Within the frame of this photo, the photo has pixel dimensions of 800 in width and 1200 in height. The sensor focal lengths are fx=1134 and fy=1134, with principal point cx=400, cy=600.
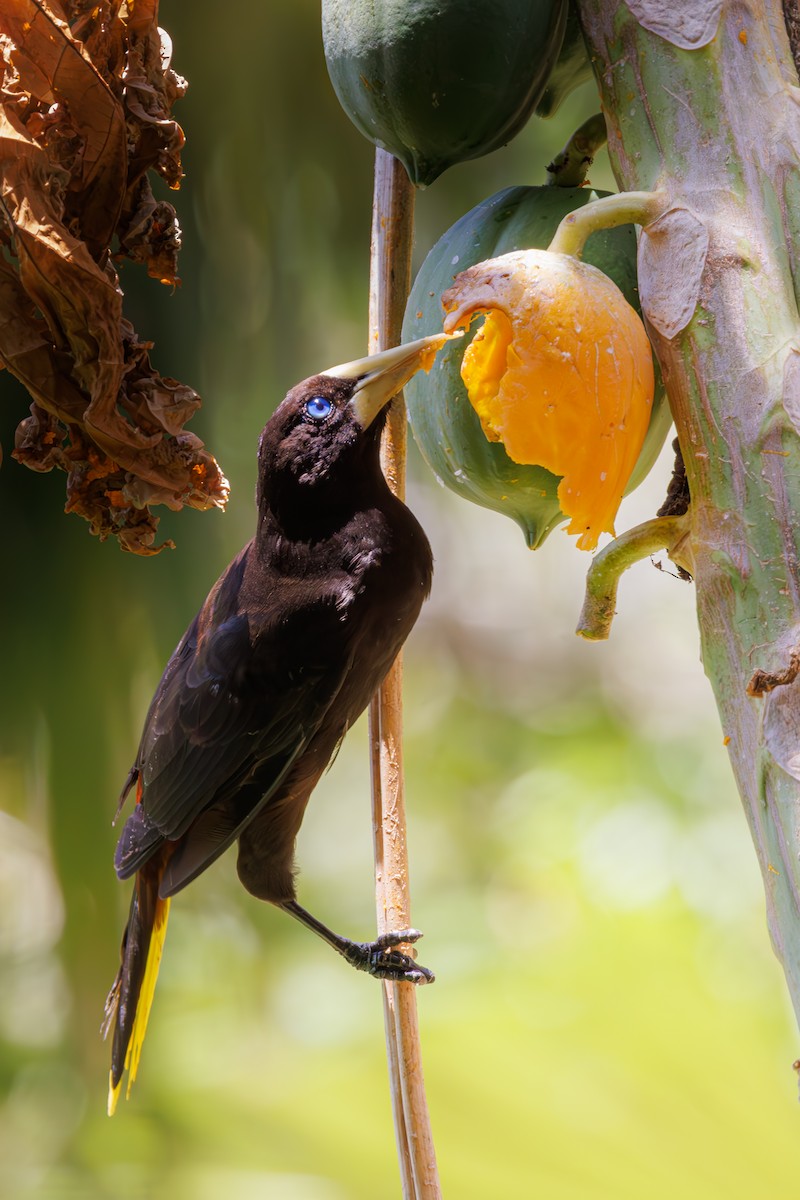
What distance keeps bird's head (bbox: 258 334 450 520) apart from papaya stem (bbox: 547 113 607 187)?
0.65 ft

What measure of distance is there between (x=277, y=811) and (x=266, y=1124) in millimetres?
722

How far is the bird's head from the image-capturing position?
2.86 ft

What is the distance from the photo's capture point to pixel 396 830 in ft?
2.47

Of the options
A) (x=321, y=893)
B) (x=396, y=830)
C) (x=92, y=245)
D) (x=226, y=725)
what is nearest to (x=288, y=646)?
(x=226, y=725)

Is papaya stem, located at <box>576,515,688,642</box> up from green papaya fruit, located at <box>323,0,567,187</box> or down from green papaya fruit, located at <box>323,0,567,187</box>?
down

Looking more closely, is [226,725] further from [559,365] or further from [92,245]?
[559,365]

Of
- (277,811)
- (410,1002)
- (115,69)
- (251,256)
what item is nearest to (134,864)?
(277,811)

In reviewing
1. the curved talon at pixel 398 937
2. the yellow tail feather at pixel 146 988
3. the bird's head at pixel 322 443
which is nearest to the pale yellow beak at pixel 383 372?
the bird's head at pixel 322 443

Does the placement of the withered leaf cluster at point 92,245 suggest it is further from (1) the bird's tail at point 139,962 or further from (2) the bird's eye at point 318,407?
(1) the bird's tail at point 139,962

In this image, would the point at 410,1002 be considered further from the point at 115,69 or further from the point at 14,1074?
the point at 14,1074

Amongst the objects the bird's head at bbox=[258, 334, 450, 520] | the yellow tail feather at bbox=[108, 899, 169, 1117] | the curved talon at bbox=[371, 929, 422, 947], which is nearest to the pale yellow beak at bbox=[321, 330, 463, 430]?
the bird's head at bbox=[258, 334, 450, 520]

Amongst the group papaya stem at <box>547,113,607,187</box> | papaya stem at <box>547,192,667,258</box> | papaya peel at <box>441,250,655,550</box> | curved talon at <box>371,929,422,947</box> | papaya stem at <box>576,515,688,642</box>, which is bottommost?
curved talon at <box>371,929,422,947</box>

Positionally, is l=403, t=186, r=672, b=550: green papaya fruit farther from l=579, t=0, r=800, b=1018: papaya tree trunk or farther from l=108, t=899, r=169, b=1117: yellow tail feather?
l=108, t=899, r=169, b=1117: yellow tail feather

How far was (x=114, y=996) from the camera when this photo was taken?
1.09 metres
